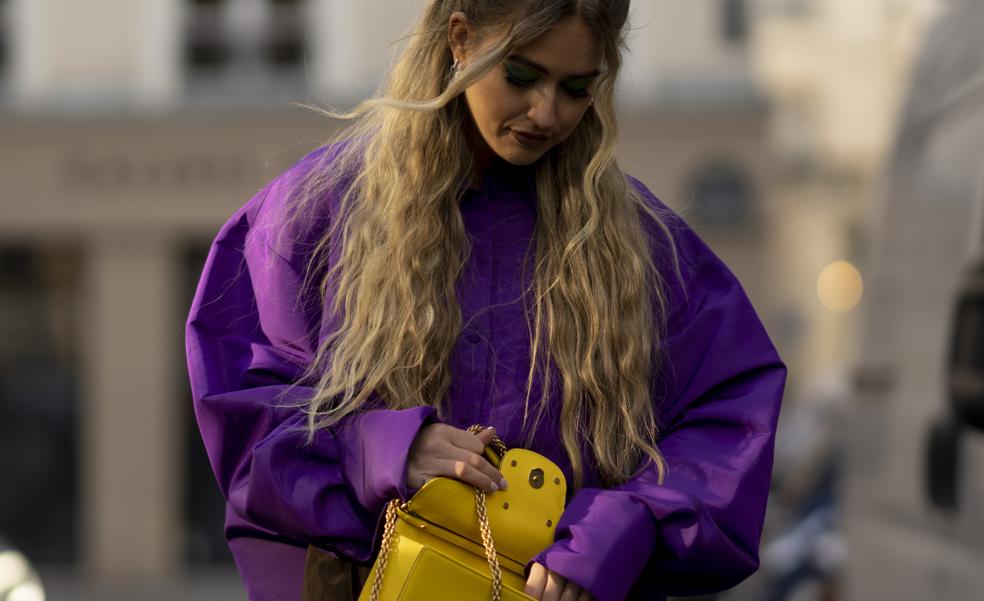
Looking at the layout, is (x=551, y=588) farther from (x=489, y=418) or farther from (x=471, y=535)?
(x=489, y=418)

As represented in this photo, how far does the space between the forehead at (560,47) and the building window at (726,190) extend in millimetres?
17037

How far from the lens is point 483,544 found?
7.97 feet

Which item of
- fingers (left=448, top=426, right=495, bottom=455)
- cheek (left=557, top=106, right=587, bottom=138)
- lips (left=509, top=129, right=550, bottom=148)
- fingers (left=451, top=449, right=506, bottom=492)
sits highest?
cheek (left=557, top=106, right=587, bottom=138)

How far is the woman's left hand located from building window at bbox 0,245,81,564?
58.0 ft

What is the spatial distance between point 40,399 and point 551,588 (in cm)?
1790

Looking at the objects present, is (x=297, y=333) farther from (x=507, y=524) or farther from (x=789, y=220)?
(x=789, y=220)

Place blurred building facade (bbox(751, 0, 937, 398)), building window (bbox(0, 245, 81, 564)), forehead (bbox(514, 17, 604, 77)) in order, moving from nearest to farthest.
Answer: forehead (bbox(514, 17, 604, 77))
building window (bbox(0, 245, 81, 564))
blurred building facade (bbox(751, 0, 937, 398))

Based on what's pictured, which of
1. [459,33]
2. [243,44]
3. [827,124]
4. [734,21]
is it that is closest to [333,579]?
[459,33]

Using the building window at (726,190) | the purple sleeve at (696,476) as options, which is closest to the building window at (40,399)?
the building window at (726,190)

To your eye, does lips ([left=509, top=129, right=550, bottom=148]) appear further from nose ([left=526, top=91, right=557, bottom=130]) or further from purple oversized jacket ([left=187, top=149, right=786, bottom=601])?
purple oversized jacket ([left=187, top=149, right=786, bottom=601])

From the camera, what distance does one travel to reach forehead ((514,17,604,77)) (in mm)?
2465

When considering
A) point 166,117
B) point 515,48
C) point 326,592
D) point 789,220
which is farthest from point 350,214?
point 789,220

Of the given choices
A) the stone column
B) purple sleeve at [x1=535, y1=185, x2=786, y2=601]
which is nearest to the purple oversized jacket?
purple sleeve at [x1=535, y1=185, x2=786, y2=601]

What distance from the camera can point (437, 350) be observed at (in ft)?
8.38
